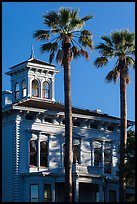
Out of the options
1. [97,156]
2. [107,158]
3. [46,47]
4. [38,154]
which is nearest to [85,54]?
[46,47]

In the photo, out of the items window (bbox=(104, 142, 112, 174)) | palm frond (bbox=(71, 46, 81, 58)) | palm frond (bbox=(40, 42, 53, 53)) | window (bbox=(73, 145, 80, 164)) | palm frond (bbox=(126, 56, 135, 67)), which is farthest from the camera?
window (bbox=(104, 142, 112, 174))

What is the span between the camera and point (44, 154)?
4503 centimetres

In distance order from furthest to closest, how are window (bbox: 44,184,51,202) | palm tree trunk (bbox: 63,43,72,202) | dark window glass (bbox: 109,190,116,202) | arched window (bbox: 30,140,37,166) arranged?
dark window glass (bbox: 109,190,116,202) → arched window (bbox: 30,140,37,166) → window (bbox: 44,184,51,202) → palm tree trunk (bbox: 63,43,72,202)

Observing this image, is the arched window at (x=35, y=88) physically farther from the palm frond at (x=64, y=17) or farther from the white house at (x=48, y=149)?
→ the palm frond at (x=64, y=17)

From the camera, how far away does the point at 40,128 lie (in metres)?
44.9

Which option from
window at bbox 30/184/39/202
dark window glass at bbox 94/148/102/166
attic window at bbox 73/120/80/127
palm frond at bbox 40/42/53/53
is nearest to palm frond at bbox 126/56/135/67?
palm frond at bbox 40/42/53/53

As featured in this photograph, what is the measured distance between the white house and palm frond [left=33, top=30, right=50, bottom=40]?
239 inches

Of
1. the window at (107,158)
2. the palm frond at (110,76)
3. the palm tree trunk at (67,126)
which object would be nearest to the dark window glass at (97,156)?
the window at (107,158)

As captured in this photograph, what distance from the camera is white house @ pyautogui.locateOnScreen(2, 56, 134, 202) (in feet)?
143

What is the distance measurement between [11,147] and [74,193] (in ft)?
18.9

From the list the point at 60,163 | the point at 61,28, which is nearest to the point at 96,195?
the point at 60,163

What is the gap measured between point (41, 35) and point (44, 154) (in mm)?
9790

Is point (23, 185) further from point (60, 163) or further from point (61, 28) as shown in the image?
point (61, 28)

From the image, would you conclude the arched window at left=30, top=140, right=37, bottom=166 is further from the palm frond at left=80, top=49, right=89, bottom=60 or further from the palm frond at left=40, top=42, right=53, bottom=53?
the palm frond at left=80, top=49, right=89, bottom=60
